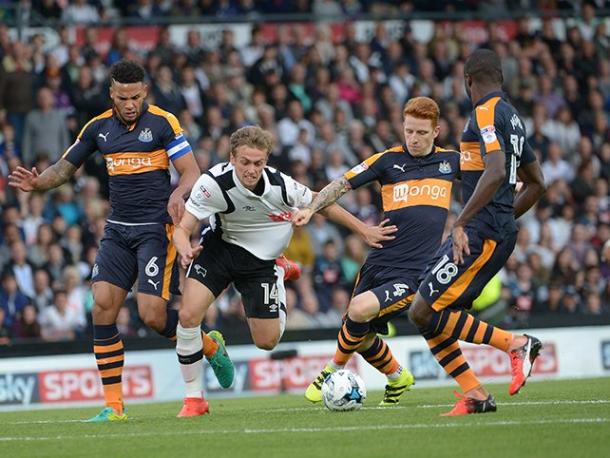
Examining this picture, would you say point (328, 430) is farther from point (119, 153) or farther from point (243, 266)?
point (119, 153)

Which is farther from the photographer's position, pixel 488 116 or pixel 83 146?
pixel 83 146

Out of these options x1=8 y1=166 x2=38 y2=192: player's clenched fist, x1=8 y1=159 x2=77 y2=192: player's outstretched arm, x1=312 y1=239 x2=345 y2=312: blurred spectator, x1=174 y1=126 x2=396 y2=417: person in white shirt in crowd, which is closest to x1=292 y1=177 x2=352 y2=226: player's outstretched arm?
x1=174 y1=126 x2=396 y2=417: person in white shirt in crowd

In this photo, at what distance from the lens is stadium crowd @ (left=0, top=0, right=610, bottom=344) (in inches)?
732

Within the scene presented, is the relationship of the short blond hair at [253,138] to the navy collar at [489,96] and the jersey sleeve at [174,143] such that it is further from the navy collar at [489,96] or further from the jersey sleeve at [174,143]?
the navy collar at [489,96]

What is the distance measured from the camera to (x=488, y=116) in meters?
9.55

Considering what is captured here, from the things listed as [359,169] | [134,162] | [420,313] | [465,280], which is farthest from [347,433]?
[134,162]

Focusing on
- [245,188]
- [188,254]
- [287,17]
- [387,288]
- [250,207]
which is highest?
[287,17]

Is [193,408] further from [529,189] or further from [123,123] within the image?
[529,189]

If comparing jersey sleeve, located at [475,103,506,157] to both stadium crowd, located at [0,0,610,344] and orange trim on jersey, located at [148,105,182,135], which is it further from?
stadium crowd, located at [0,0,610,344]

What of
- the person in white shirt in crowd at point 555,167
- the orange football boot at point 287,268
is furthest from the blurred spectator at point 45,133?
the orange football boot at point 287,268

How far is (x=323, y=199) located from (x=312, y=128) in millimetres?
10550

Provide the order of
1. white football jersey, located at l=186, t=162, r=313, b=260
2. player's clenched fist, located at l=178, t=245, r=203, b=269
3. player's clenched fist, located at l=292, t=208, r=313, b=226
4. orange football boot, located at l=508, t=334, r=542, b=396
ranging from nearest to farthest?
1. orange football boot, located at l=508, t=334, r=542, b=396
2. player's clenched fist, located at l=178, t=245, r=203, b=269
3. player's clenched fist, located at l=292, t=208, r=313, b=226
4. white football jersey, located at l=186, t=162, r=313, b=260

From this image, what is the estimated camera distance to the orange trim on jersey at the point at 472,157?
9828 mm

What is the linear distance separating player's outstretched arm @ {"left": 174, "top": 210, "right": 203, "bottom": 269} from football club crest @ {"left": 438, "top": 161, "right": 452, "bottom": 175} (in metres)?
2.40
